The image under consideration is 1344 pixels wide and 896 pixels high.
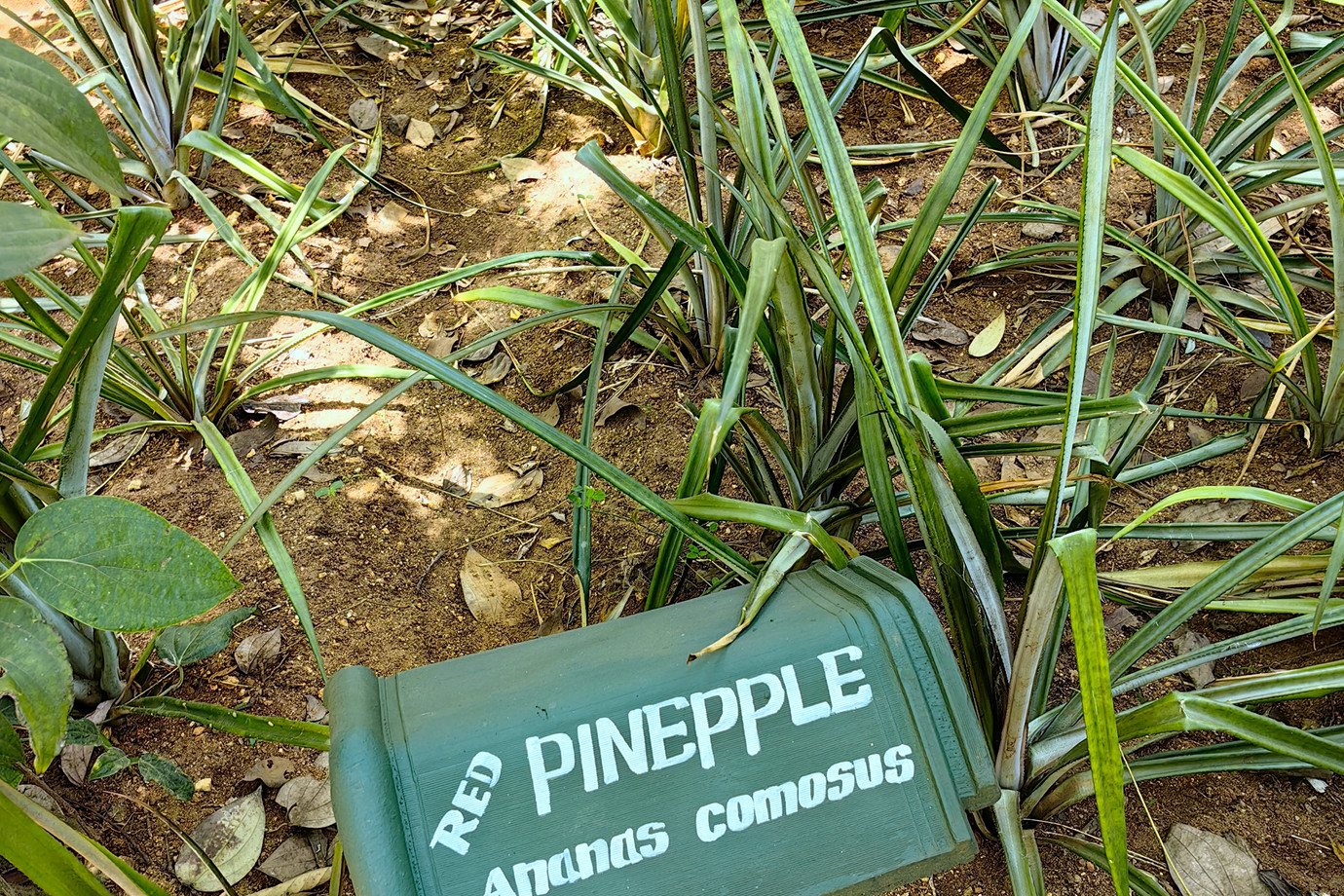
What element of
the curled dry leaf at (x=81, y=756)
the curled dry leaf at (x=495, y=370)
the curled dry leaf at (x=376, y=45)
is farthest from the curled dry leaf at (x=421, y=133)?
the curled dry leaf at (x=81, y=756)

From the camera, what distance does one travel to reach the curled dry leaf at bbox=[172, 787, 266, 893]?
1054mm

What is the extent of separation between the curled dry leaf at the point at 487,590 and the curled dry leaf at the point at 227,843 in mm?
352

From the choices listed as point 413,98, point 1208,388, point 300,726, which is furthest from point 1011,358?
point 413,98

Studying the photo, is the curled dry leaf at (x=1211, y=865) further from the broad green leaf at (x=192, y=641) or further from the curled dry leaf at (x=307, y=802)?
the broad green leaf at (x=192, y=641)

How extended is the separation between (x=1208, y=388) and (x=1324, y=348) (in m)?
0.18

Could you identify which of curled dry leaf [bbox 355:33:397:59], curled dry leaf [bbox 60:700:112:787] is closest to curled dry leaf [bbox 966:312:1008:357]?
curled dry leaf [bbox 60:700:112:787]

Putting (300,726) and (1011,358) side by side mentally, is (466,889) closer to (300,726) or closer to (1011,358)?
(300,726)

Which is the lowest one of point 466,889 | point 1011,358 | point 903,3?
point 466,889

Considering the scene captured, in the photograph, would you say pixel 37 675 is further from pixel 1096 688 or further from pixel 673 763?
pixel 1096 688

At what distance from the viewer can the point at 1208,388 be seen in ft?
4.93

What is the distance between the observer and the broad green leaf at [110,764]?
1035 mm

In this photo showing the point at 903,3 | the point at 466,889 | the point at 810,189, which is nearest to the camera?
the point at 466,889

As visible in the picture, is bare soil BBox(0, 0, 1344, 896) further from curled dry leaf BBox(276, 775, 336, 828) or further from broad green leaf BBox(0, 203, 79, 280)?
broad green leaf BBox(0, 203, 79, 280)

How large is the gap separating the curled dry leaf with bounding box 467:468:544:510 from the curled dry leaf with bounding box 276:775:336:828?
477 millimetres
